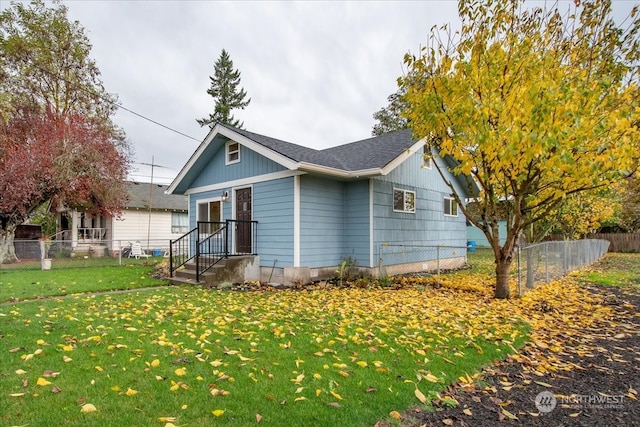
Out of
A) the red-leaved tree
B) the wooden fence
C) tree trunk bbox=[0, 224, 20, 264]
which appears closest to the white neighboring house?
the red-leaved tree

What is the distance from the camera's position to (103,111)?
2222cm

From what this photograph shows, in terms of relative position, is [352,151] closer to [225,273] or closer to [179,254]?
[225,273]

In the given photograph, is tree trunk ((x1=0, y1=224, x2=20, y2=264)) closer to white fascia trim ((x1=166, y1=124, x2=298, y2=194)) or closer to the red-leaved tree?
the red-leaved tree

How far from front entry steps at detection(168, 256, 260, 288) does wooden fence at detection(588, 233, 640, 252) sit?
23.7 meters

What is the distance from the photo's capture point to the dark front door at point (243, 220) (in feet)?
35.8

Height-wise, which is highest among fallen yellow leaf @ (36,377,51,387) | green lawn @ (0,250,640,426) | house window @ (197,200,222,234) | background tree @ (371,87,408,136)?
background tree @ (371,87,408,136)

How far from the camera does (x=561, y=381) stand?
3586 mm

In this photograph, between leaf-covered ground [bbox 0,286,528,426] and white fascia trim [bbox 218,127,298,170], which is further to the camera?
white fascia trim [bbox 218,127,298,170]

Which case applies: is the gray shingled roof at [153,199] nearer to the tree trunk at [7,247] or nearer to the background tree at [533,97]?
the tree trunk at [7,247]

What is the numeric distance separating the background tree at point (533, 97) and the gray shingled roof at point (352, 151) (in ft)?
8.63

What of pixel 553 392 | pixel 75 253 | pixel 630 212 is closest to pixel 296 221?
pixel 553 392

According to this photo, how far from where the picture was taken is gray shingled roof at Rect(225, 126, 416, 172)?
32.8 feet

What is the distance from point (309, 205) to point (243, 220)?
252cm

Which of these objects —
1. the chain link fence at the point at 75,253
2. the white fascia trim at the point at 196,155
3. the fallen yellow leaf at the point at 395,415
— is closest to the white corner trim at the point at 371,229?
the white fascia trim at the point at 196,155
